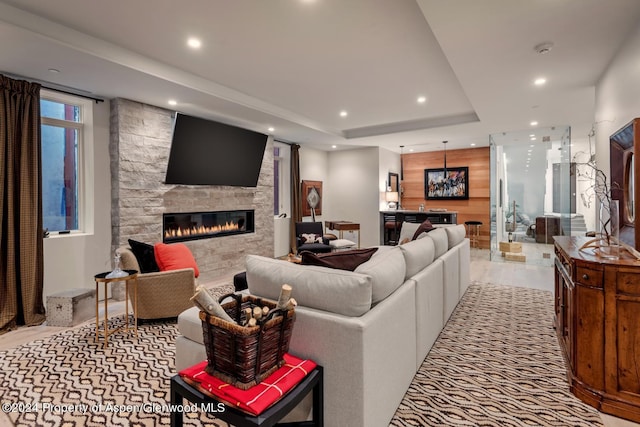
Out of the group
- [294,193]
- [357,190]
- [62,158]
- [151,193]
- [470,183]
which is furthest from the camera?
[470,183]

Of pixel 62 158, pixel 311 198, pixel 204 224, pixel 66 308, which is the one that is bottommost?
pixel 66 308

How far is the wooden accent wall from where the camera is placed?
27.5ft

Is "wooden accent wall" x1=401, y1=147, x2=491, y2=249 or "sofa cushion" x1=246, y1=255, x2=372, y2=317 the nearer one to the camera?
"sofa cushion" x1=246, y1=255, x2=372, y2=317

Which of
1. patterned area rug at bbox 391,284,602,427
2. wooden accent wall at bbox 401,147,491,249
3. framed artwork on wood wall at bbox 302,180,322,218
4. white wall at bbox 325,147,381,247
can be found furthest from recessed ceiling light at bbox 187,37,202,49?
wooden accent wall at bbox 401,147,491,249

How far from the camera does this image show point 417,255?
240 cm

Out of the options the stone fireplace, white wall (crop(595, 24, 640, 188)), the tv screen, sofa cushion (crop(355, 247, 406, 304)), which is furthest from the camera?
the tv screen

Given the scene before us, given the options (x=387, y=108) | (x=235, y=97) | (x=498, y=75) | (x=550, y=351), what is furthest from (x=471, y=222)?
(x=235, y=97)

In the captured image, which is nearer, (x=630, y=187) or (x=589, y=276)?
(x=589, y=276)

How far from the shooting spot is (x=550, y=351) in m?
2.65

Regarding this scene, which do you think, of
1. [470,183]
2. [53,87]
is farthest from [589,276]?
[470,183]

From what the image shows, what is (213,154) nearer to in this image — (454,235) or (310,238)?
(310,238)

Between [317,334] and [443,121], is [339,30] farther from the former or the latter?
[443,121]

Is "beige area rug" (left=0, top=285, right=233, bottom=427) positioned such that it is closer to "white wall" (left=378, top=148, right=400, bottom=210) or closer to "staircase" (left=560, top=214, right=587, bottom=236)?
"white wall" (left=378, top=148, right=400, bottom=210)

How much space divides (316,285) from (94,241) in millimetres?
3650
